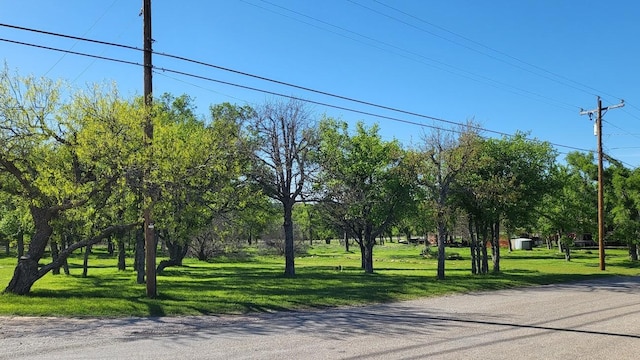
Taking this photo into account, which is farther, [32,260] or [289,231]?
[289,231]

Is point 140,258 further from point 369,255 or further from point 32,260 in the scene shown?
point 369,255

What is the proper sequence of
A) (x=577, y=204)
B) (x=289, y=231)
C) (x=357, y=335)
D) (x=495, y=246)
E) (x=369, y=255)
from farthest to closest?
1. (x=577, y=204)
2. (x=495, y=246)
3. (x=369, y=255)
4. (x=289, y=231)
5. (x=357, y=335)

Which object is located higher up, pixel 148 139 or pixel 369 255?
pixel 148 139

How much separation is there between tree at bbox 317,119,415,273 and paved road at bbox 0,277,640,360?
1217 centimetres

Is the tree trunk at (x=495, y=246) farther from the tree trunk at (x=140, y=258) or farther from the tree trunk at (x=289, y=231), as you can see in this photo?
the tree trunk at (x=140, y=258)

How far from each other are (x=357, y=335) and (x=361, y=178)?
19.1 meters

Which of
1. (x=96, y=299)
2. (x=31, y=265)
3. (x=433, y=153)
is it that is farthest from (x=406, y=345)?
(x=433, y=153)

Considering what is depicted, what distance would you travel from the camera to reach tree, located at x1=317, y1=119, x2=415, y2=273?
87.4 ft

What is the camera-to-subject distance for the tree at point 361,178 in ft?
87.4

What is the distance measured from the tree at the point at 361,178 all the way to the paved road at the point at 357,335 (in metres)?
12.2

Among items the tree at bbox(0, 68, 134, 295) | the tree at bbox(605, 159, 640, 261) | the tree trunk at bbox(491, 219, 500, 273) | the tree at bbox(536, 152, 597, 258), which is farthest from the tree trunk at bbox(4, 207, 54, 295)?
the tree at bbox(605, 159, 640, 261)

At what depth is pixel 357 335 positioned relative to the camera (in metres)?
10.2

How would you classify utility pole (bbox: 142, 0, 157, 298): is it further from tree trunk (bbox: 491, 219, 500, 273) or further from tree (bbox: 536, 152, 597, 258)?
tree (bbox: 536, 152, 597, 258)

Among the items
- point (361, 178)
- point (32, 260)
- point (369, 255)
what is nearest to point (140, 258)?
point (32, 260)
